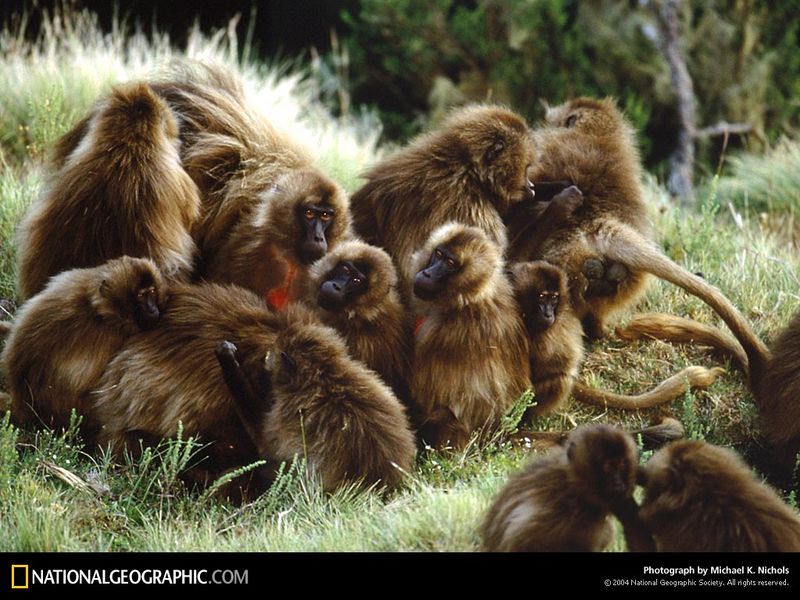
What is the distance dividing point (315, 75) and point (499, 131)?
653 cm

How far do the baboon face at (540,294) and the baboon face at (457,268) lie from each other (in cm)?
22

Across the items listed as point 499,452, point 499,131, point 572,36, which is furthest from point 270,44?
point 499,452

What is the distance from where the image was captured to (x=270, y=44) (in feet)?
41.9

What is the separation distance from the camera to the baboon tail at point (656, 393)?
5.02 meters

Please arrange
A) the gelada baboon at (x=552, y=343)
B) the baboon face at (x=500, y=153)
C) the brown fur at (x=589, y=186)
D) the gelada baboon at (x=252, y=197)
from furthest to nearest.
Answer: the brown fur at (x=589, y=186)
the baboon face at (x=500, y=153)
the gelada baboon at (x=252, y=197)
the gelada baboon at (x=552, y=343)

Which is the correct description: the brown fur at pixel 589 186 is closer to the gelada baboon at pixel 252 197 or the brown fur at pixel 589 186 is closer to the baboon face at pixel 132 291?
the gelada baboon at pixel 252 197

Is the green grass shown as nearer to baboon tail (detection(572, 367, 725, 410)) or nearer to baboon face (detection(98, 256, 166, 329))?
baboon tail (detection(572, 367, 725, 410))

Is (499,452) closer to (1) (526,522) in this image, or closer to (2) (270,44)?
(1) (526,522)

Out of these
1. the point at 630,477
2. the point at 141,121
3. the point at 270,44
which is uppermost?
the point at 141,121

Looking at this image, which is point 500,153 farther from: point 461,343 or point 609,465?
point 609,465

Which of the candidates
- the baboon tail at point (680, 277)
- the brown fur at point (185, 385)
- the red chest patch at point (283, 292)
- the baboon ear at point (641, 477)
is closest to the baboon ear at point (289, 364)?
the brown fur at point (185, 385)

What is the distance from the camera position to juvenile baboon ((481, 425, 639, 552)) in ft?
10.8
